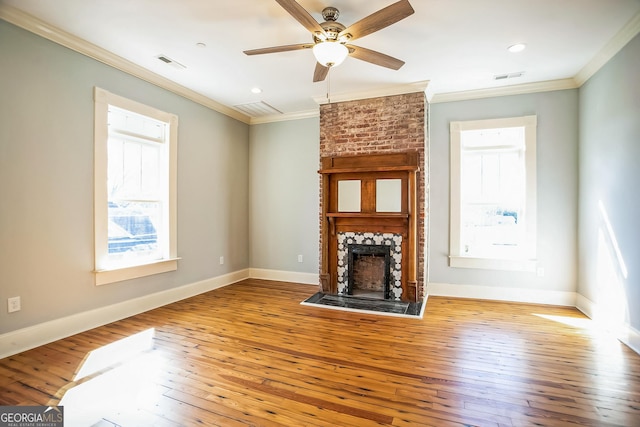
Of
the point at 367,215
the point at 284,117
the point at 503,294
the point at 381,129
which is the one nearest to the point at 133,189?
the point at 284,117

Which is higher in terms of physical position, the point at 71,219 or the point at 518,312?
the point at 71,219

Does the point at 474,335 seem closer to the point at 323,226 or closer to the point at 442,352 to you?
the point at 442,352

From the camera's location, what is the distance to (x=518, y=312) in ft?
12.7

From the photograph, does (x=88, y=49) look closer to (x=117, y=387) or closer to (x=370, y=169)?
(x=117, y=387)

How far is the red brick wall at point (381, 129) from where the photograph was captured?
4340 millimetres

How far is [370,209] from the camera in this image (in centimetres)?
450

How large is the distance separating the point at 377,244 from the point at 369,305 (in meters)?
0.86

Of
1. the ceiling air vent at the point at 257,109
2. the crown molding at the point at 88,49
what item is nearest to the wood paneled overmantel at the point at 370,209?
the ceiling air vent at the point at 257,109

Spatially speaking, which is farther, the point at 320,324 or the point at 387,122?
the point at 387,122

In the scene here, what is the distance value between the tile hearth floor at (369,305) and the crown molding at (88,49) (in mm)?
3326

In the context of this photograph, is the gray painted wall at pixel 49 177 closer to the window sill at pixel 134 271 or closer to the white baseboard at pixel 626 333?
the window sill at pixel 134 271

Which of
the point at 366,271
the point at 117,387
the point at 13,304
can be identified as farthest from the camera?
the point at 366,271

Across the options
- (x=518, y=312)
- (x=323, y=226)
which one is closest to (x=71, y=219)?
(x=323, y=226)

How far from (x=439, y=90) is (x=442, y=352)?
3.43 metres
